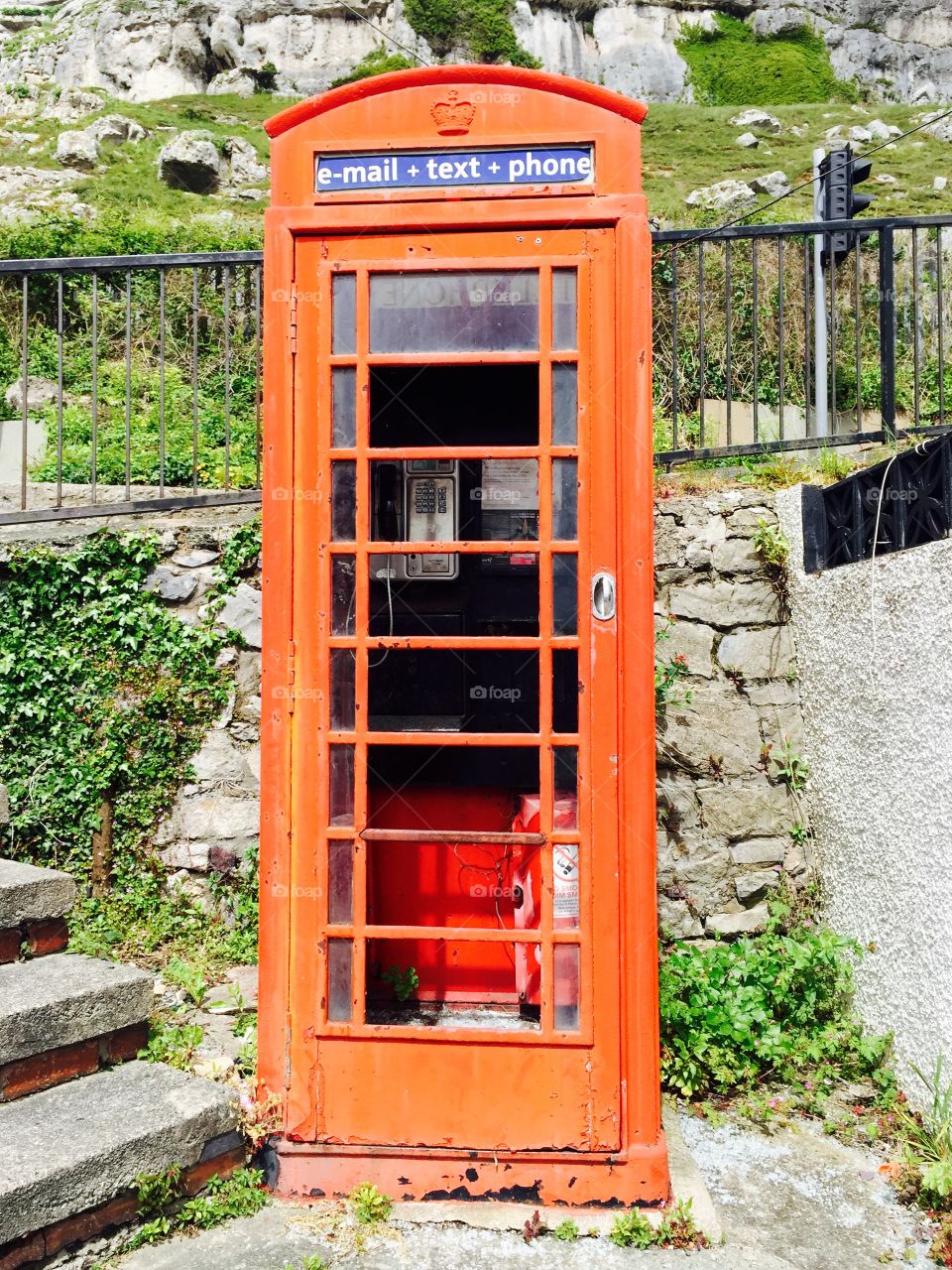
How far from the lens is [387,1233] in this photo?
229 cm

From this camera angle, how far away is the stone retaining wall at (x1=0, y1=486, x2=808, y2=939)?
3748 mm

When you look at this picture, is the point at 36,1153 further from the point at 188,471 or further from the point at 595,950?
the point at 188,471

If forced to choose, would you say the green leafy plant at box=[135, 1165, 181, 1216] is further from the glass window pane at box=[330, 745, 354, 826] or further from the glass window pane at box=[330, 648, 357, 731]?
the glass window pane at box=[330, 648, 357, 731]

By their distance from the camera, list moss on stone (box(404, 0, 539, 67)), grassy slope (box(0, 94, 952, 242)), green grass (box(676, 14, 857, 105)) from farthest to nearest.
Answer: moss on stone (box(404, 0, 539, 67)), green grass (box(676, 14, 857, 105)), grassy slope (box(0, 94, 952, 242))

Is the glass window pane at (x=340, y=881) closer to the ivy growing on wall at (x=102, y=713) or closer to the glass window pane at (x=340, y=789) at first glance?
the glass window pane at (x=340, y=789)

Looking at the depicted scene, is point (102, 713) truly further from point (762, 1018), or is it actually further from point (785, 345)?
point (785, 345)

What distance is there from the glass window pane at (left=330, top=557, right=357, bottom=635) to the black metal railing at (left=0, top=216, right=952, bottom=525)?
1.76 metres

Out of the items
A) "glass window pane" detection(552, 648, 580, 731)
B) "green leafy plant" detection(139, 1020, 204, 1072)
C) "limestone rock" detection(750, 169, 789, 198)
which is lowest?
"green leafy plant" detection(139, 1020, 204, 1072)

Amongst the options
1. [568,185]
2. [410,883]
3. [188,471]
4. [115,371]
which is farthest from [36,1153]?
[115,371]

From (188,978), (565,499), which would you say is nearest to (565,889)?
(565,499)

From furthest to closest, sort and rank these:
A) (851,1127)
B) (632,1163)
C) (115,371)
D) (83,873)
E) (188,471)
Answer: (115,371)
(188,471)
(83,873)
(851,1127)
(632,1163)

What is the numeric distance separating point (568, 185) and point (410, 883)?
7.13 feet

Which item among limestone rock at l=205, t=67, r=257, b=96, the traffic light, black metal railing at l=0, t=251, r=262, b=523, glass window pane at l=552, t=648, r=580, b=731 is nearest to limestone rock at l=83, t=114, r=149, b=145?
limestone rock at l=205, t=67, r=257, b=96

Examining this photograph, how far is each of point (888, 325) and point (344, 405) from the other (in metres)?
3.03
